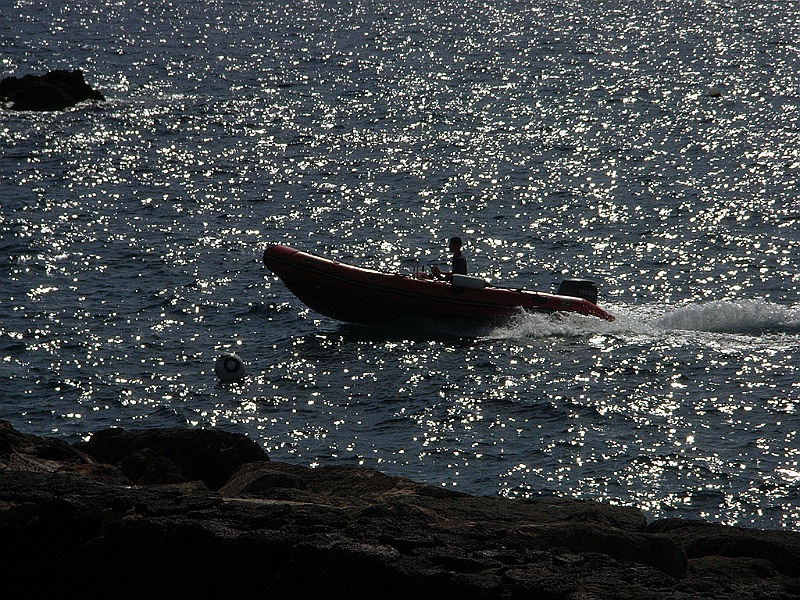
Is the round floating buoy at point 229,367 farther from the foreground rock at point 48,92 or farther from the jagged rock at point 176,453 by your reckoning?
the foreground rock at point 48,92

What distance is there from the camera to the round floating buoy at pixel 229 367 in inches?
632

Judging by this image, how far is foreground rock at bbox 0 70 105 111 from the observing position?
35.1m

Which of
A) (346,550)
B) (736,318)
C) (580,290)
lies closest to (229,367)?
Answer: (580,290)

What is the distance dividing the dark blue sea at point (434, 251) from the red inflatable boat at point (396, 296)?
12.1 inches

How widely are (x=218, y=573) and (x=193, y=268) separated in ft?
49.0

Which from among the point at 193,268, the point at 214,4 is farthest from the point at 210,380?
the point at 214,4

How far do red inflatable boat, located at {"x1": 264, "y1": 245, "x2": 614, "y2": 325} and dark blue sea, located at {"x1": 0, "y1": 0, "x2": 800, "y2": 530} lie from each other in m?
0.31

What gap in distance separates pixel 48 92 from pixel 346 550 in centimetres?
3089

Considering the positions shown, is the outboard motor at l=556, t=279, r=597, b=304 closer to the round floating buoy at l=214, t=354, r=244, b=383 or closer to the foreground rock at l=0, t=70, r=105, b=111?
the round floating buoy at l=214, t=354, r=244, b=383

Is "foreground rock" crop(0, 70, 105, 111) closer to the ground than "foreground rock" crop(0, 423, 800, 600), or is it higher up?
higher up

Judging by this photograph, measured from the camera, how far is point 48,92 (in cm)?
3538

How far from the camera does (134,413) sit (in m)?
15.0

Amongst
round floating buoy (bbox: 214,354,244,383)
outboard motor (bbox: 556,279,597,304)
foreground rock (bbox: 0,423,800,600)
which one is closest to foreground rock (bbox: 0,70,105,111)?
round floating buoy (bbox: 214,354,244,383)

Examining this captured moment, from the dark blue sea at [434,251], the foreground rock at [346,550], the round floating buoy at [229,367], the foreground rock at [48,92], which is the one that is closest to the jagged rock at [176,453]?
the dark blue sea at [434,251]
